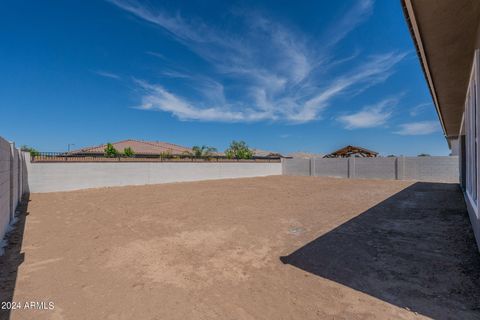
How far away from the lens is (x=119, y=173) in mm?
12266

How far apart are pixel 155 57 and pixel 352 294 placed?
640 inches

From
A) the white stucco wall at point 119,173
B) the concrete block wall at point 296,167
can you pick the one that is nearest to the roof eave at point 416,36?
the white stucco wall at point 119,173

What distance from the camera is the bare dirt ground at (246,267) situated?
210 centimetres

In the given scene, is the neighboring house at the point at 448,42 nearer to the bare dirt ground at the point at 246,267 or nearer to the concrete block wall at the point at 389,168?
the bare dirt ground at the point at 246,267

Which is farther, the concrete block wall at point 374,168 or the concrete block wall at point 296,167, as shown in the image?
the concrete block wall at point 296,167

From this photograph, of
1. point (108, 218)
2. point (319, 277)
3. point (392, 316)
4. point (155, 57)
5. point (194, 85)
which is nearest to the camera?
point (392, 316)

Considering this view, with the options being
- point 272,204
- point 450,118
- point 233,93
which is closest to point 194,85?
point 233,93

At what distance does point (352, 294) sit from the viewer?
2.30m

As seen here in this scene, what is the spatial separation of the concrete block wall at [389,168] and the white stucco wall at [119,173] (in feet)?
20.0

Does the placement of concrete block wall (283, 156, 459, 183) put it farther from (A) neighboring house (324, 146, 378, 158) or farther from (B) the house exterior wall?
(B) the house exterior wall

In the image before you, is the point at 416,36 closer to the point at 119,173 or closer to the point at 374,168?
the point at 119,173

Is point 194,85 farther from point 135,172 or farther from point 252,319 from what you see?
point 252,319

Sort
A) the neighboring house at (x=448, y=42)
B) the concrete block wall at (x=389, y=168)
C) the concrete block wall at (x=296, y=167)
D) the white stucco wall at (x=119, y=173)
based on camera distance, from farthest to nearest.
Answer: the concrete block wall at (x=296, y=167) → the concrete block wall at (x=389, y=168) → the white stucco wall at (x=119, y=173) → the neighboring house at (x=448, y=42)

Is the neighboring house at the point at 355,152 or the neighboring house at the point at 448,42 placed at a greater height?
the neighboring house at the point at 448,42
